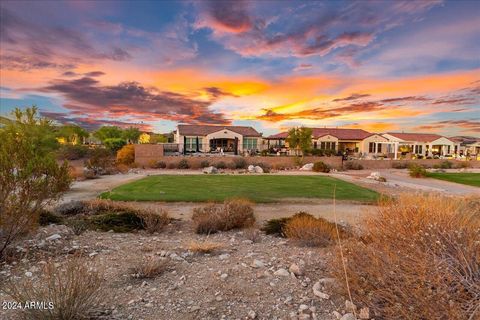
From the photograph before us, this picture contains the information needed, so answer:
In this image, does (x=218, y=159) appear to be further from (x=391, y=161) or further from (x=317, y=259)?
(x=317, y=259)

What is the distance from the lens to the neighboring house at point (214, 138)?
45.0m

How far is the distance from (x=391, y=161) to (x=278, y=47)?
834 inches

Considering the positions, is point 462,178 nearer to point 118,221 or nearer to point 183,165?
point 183,165

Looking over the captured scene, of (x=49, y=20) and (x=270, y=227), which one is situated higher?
(x=49, y=20)

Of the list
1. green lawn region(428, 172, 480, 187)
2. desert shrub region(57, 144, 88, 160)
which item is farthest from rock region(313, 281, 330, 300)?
desert shrub region(57, 144, 88, 160)

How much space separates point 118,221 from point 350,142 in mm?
48499

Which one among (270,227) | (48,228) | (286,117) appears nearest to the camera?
(48,228)

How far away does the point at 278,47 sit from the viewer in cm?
1798

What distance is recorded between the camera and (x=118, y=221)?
7.69m

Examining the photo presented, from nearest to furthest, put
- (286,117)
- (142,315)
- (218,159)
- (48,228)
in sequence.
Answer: (142,315) < (48,228) < (218,159) < (286,117)

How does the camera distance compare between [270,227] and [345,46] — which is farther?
[345,46]

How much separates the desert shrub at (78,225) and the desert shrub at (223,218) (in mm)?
2577

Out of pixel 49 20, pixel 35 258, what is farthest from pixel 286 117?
pixel 35 258

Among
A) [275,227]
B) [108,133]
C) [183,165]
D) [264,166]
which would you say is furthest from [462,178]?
[108,133]
